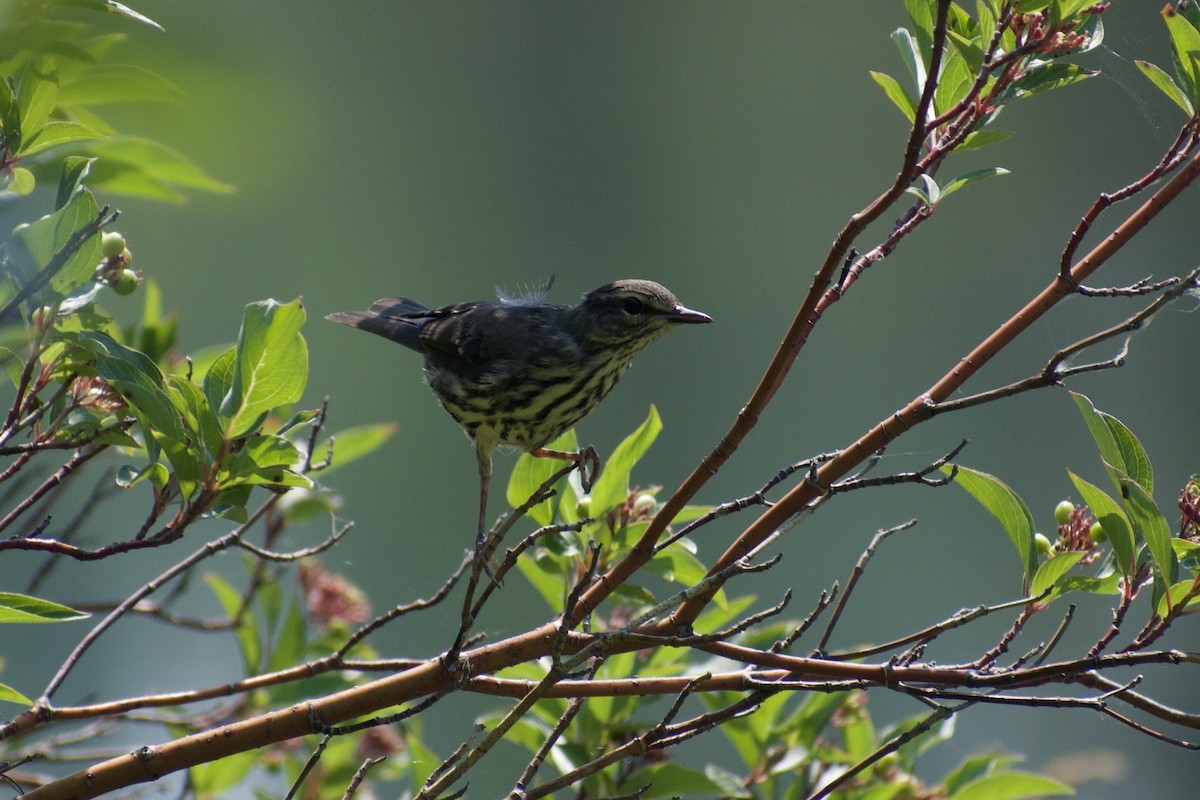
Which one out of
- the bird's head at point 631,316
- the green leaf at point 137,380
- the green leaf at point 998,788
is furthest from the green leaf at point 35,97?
the green leaf at point 998,788

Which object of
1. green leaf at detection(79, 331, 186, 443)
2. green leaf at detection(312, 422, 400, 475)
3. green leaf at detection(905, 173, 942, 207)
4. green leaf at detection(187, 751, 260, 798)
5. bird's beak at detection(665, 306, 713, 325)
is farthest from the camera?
bird's beak at detection(665, 306, 713, 325)

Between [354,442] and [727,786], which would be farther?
[354,442]

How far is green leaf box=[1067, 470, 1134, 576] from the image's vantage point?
5.56ft

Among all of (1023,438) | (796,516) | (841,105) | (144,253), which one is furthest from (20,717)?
(841,105)

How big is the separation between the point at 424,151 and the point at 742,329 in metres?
2.16

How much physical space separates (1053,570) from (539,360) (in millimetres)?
1595

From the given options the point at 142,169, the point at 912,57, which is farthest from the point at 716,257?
the point at 142,169

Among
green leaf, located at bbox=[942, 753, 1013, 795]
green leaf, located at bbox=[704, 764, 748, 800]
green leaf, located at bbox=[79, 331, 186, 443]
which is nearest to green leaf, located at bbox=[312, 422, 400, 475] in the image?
green leaf, located at bbox=[79, 331, 186, 443]

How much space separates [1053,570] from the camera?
1743 millimetres

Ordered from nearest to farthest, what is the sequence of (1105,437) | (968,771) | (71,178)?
(71,178) < (1105,437) < (968,771)

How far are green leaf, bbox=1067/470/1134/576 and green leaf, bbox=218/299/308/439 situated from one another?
1.23 metres

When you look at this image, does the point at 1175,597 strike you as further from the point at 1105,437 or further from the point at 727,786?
the point at 727,786

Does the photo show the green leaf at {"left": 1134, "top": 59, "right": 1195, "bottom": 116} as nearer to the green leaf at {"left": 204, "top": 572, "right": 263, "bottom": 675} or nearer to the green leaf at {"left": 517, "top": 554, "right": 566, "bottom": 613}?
the green leaf at {"left": 517, "top": 554, "right": 566, "bottom": 613}

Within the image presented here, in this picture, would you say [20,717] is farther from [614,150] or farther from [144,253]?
[614,150]
